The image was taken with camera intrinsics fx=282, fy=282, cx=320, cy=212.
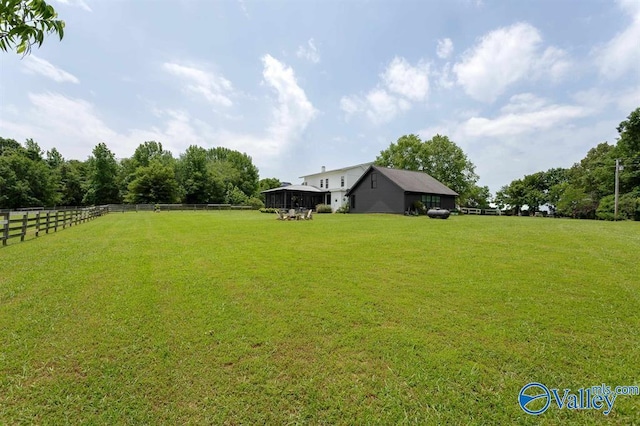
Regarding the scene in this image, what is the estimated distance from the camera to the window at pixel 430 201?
95.6ft

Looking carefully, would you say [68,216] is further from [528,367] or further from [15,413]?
[528,367]

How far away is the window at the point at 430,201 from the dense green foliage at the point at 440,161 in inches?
615

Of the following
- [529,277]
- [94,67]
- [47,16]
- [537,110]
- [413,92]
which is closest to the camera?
[47,16]

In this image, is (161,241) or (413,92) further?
(413,92)

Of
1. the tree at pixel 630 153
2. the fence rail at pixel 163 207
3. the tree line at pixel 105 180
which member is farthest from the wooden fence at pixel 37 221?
the tree at pixel 630 153

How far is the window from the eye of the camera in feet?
95.6

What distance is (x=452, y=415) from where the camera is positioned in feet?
7.95

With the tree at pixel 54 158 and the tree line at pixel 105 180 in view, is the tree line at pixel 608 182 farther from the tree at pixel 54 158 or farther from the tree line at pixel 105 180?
the tree at pixel 54 158

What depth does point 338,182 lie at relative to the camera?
1553 inches

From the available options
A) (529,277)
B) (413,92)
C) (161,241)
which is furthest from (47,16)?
(413,92)

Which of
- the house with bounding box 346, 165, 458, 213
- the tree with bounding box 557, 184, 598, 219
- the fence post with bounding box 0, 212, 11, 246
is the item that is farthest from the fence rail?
the tree with bounding box 557, 184, 598, 219

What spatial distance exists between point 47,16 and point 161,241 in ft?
32.1

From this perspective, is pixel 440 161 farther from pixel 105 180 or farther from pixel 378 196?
pixel 105 180

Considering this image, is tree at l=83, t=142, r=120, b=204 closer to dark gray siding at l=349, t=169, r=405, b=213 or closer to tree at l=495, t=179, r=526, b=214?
dark gray siding at l=349, t=169, r=405, b=213
